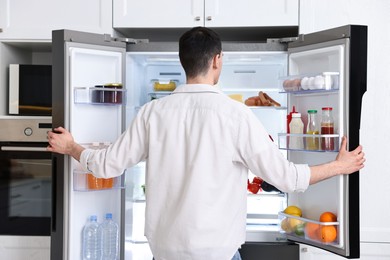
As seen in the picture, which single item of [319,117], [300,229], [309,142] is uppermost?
[319,117]

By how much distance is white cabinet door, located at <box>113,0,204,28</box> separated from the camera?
9.59ft

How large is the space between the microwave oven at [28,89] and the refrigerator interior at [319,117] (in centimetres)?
135

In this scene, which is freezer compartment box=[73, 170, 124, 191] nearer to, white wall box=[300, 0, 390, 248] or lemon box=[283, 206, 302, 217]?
lemon box=[283, 206, 302, 217]

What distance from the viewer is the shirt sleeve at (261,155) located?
1.77 metres

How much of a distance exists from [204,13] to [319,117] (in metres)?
0.86

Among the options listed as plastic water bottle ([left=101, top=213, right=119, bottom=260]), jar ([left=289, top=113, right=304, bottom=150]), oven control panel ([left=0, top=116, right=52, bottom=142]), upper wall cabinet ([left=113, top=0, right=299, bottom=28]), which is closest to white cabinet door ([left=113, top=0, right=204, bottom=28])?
upper wall cabinet ([left=113, top=0, right=299, bottom=28])

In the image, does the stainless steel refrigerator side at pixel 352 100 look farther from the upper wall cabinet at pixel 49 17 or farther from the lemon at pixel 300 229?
the upper wall cabinet at pixel 49 17

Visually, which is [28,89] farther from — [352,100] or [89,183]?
[352,100]

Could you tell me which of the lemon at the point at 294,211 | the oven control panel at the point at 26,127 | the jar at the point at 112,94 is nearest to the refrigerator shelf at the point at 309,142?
the lemon at the point at 294,211

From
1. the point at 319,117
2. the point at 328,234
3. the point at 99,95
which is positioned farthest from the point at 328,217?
the point at 99,95

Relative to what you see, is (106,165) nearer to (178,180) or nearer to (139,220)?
(178,180)

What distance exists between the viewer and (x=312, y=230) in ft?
8.08

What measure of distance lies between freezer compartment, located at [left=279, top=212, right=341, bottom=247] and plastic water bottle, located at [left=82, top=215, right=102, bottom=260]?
904 millimetres

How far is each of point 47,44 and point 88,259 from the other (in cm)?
127
